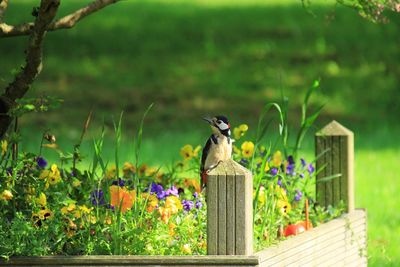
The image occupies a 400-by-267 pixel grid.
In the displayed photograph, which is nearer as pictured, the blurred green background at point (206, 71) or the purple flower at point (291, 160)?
the purple flower at point (291, 160)

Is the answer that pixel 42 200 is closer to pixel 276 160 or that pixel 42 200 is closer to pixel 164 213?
pixel 164 213

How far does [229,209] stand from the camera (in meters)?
4.91

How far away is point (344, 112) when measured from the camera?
55.8 ft

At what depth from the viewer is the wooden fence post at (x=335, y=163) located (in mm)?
6898

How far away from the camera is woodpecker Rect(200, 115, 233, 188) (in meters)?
5.93

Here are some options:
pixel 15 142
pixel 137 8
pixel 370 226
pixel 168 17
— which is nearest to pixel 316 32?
pixel 168 17

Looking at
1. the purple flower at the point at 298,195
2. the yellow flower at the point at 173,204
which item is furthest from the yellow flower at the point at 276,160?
the yellow flower at the point at 173,204

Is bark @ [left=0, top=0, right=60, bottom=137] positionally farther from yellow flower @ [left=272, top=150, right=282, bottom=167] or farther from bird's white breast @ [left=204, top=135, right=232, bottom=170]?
yellow flower @ [left=272, top=150, right=282, bottom=167]

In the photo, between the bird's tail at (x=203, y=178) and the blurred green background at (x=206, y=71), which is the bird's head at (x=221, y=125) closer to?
the bird's tail at (x=203, y=178)

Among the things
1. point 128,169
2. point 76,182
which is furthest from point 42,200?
point 128,169

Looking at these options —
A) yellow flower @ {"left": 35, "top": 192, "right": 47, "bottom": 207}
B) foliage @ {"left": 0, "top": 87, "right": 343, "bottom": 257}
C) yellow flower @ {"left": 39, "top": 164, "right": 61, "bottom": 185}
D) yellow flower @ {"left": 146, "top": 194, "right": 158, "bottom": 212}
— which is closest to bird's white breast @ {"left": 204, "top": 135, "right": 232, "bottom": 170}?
foliage @ {"left": 0, "top": 87, "right": 343, "bottom": 257}

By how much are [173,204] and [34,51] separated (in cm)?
120

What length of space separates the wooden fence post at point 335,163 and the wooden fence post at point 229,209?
203 centimetres

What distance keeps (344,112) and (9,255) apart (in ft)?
40.2
